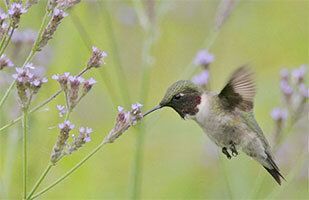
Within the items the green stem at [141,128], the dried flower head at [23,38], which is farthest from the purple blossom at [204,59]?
the dried flower head at [23,38]

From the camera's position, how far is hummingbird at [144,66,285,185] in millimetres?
3730

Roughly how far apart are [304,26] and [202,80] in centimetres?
503

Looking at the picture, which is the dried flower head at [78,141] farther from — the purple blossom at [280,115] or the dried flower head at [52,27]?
the purple blossom at [280,115]

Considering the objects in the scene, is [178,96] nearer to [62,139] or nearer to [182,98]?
[182,98]

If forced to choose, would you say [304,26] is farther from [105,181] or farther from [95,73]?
[105,181]

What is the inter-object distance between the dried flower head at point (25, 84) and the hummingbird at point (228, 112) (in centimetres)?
67

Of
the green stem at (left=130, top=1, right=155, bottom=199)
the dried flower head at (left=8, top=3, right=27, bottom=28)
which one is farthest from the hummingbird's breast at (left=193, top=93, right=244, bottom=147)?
the dried flower head at (left=8, top=3, right=27, bottom=28)

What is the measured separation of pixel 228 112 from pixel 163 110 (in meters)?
1.70

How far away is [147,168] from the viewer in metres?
7.11

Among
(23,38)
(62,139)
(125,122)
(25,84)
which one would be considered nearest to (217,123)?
(125,122)

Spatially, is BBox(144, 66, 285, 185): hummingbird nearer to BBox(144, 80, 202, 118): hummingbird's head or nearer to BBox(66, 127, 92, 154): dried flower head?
BBox(144, 80, 202, 118): hummingbird's head

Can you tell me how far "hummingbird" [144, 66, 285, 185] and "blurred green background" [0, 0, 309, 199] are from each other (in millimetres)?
155

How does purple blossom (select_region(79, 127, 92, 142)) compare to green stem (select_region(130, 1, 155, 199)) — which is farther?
green stem (select_region(130, 1, 155, 199))

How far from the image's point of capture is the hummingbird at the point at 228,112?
3.73m
